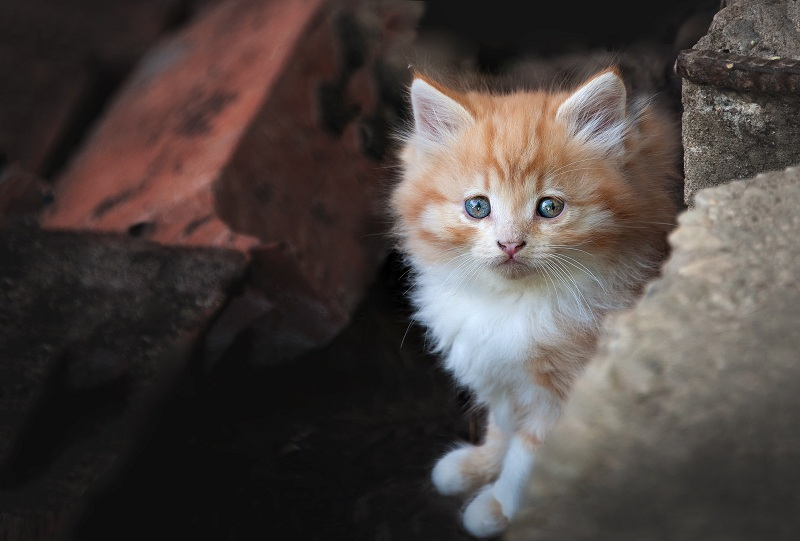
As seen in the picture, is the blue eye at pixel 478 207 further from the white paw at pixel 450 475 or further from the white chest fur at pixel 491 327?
the white paw at pixel 450 475

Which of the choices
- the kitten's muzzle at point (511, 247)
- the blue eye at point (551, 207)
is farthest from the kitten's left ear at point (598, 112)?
the kitten's muzzle at point (511, 247)

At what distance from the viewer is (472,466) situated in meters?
2.25

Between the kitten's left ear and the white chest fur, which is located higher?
the kitten's left ear

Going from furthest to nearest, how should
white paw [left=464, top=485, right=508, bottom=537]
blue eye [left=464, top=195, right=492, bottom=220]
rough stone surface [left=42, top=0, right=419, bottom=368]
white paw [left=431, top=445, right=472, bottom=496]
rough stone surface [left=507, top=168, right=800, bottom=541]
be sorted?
rough stone surface [left=42, top=0, right=419, bottom=368]
white paw [left=431, top=445, right=472, bottom=496]
white paw [left=464, top=485, right=508, bottom=537]
blue eye [left=464, top=195, right=492, bottom=220]
rough stone surface [left=507, top=168, right=800, bottom=541]

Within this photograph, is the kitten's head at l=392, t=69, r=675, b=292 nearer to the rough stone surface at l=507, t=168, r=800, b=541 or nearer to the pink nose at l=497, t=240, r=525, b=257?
the pink nose at l=497, t=240, r=525, b=257

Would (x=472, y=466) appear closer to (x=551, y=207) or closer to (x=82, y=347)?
(x=551, y=207)

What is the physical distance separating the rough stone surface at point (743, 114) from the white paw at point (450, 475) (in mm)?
920

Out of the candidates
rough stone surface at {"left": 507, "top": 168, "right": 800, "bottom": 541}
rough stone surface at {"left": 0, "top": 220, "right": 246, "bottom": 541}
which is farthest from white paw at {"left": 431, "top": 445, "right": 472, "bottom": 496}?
rough stone surface at {"left": 507, "top": 168, "right": 800, "bottom": 541}

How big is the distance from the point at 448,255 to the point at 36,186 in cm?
154

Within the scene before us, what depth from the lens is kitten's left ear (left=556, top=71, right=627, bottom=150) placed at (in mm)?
1740

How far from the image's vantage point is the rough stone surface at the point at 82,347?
1.97 metres

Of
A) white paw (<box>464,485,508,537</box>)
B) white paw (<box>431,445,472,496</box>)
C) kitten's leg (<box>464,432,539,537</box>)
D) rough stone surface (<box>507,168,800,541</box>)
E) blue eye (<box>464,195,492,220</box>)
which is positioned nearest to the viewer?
rough stone surface (<box>507,168,800,541</box>)

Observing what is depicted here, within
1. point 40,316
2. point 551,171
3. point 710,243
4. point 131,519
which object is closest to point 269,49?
point 40,316

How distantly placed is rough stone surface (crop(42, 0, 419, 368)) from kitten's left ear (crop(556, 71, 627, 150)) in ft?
2.00
